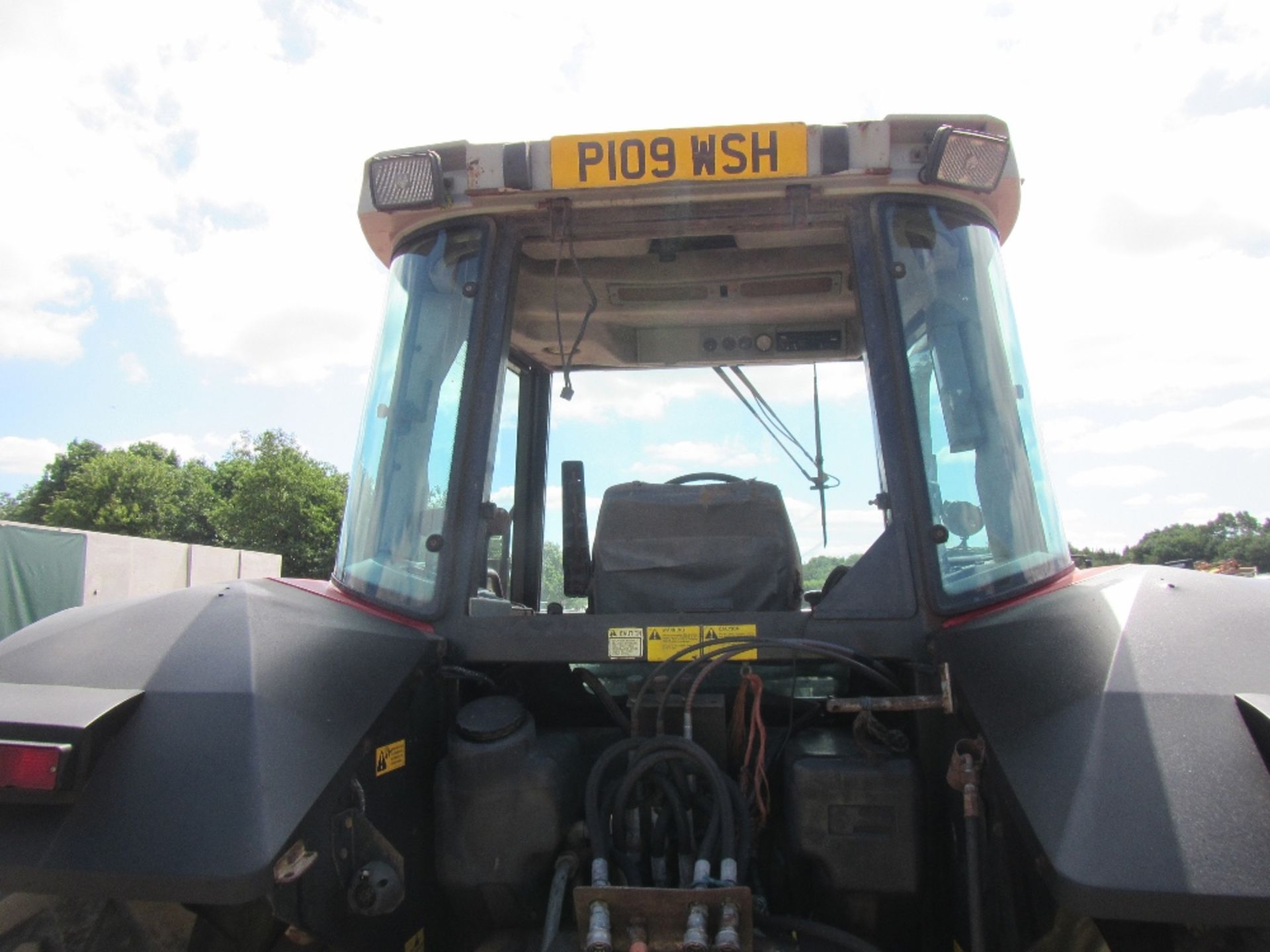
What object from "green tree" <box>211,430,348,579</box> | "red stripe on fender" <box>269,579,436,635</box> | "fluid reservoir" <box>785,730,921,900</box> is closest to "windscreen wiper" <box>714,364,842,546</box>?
"fluid reservoir" <box>785,730,921,900</box>

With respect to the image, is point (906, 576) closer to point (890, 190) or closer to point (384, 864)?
point (890, 190)

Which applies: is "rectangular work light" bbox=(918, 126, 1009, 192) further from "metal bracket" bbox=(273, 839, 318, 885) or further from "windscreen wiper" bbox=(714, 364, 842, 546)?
"metal bracket" bbox=(273, 839, 318, 885)

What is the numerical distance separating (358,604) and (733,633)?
97cm

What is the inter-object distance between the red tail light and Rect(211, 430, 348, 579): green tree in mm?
37764

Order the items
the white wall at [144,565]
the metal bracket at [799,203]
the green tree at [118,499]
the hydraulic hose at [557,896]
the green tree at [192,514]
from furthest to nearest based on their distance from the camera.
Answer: the green tree at [192,514] < the green tree at [118,499] < the white wall at [144,565] < the metal bracket at [799,203] < the hydraulic hose at [557,896]

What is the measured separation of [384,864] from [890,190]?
206 cm

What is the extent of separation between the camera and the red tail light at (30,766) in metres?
1.55

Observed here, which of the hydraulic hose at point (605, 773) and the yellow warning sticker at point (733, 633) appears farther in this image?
the yellow warning sticker at point (733, 633)

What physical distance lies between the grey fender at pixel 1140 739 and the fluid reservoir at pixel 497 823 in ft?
3.19

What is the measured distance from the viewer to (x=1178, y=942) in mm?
1486

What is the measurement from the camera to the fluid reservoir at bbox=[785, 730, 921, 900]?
205 centimetres

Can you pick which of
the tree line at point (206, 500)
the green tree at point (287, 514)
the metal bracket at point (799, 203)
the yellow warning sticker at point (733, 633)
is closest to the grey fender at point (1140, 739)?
the yellow warning sticker at point (733, 633)

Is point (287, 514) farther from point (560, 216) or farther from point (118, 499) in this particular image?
point (560, 216)

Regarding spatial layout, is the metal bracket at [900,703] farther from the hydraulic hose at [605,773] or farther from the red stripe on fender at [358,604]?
the red stripe on fender at [358,604]
